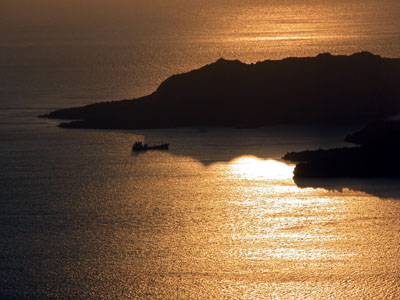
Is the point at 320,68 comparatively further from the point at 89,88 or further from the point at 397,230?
the point at 397,230

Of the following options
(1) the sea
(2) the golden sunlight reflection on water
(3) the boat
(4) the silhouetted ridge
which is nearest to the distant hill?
Result: (1) the sea

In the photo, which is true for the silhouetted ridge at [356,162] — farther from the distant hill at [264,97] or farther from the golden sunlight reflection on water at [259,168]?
the distant hill at [264,97]

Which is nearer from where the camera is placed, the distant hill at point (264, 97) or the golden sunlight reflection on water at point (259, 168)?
the golden sunlight reflection on water at point (259, 168)

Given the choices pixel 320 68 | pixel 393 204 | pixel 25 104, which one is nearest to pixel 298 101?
pixel 320 68

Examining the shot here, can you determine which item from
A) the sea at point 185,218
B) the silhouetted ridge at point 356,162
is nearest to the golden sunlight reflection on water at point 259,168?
the sea at point 185,218

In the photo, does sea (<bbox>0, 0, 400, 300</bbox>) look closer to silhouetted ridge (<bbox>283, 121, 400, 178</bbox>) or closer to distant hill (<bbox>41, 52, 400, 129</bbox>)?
silhouetted ridge (<bbox>283, 121, 400, 178</bbox>)

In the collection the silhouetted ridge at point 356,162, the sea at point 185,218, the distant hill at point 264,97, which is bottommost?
the sea at point 185,218

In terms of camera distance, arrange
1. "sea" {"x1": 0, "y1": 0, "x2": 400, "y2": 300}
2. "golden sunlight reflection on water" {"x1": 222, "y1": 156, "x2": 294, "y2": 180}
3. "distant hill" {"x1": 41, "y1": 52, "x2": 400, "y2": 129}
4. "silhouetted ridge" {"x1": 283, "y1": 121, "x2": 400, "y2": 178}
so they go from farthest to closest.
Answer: "distant hill" {"x1": 41, "y1": 52, "x2": 400, "y2": 129}
"golden sunlight reflection on water" {"x1": 222, "y1": 156, "x2": 294, "y2": 180}
"silhouetted ridge" {"x1": 283, "y1": 121, "x2": 400, "y2": 178}
"sea" {"x1": 0, "y1": 0, "x2": 400, "y2": 300}

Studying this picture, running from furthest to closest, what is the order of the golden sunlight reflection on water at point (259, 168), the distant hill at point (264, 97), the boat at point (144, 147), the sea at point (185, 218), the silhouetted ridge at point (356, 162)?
1. the distant hill at point (264, 97)
2. the boat at point (144, 147)
3. the golden sunlight reflection on water at point (259, 168)
4. the silhouetted ridge at point (356, 162)
5. the sea at point (185, 218)

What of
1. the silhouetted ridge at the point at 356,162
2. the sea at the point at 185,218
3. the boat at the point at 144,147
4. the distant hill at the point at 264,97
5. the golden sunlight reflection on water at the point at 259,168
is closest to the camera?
the sea at the point at 185,218
